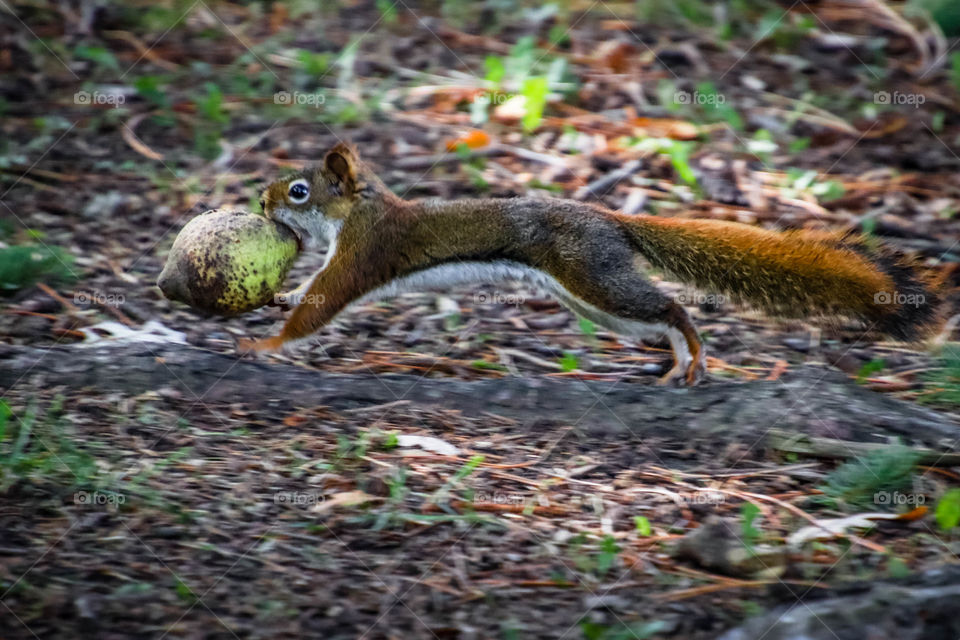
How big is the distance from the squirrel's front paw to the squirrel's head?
1.78ft

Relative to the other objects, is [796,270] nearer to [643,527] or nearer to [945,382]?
[945,382]

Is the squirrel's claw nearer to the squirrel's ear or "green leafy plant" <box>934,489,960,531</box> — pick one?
"green leafy plant" <box>934,489,960,531</box>

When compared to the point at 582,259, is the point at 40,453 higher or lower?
lower

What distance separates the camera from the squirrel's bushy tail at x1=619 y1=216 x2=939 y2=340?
4426 mm

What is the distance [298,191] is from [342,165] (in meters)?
0.24

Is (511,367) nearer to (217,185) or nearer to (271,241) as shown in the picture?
(271,241)

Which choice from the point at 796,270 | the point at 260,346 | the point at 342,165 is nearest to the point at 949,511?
the point at 796,270

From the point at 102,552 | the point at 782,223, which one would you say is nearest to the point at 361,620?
the point at 102,552

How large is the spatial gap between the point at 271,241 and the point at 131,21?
4141 millimetres

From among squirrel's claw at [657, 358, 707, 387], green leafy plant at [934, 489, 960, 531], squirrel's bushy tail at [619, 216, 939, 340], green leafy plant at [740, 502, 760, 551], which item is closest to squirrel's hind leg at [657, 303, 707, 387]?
squirrel's claw at [657, 358, 707, 387]

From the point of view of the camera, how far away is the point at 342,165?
5188 mm

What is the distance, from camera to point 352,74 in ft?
25.3

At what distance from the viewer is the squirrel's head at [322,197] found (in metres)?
5.18

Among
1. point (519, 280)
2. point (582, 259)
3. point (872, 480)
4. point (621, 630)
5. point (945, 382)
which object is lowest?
point (621, 630)
